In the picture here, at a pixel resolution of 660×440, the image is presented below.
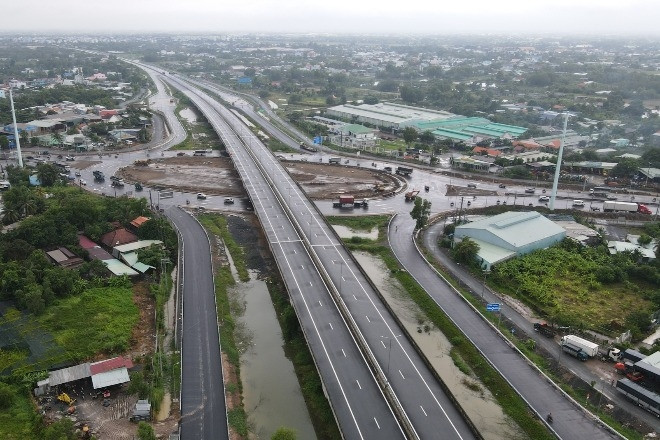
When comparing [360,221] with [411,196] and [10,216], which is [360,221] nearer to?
[411,196]

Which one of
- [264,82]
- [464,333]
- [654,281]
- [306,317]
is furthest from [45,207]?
[264,82]

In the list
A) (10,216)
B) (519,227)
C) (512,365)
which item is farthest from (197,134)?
(512,365)

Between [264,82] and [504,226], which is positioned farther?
[264,82]

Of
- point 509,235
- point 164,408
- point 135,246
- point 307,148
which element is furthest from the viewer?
point 307,148

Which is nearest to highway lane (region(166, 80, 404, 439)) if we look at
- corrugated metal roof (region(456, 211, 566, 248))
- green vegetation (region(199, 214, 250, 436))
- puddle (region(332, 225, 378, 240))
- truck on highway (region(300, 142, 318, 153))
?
green vegetation (region(199, 214, 250, 436))

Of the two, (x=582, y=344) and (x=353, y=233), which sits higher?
(x=582, y=344)

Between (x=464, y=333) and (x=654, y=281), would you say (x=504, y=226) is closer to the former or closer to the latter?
(x=654, y=281)

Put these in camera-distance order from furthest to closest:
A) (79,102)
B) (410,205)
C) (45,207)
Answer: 1. (79,102)
2. (410,205)
3. (45,207)

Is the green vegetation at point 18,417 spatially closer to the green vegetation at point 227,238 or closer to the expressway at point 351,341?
the expressway at point 351,341
